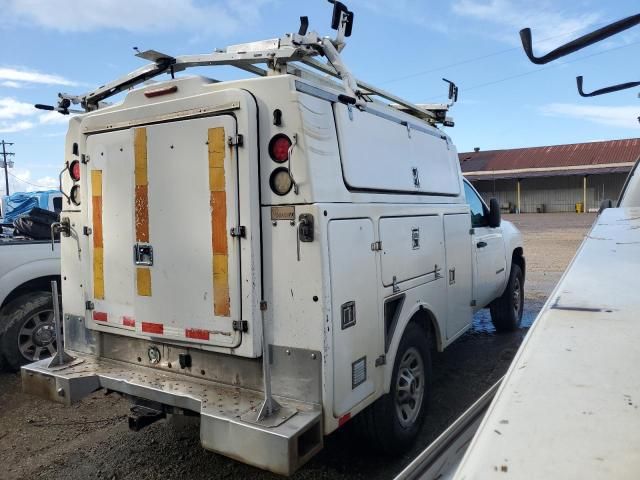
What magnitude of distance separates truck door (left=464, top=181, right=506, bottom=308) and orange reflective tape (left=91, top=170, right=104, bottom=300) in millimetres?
3535

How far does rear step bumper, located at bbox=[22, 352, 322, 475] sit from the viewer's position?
2510 mm

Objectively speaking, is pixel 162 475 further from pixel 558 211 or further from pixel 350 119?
pixel 558 211

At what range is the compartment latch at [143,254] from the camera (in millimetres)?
3358

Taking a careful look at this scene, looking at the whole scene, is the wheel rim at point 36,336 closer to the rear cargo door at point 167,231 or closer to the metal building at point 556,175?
the rear cargo door at point 167,231

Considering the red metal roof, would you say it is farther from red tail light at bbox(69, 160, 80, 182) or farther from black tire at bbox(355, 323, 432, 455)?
red tail light at bbox(69, 160, 80, 182)

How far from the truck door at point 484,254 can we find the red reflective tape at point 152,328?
326cm

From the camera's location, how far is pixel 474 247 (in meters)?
5.29

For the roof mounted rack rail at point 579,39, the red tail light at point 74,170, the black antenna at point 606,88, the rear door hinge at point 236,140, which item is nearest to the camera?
the roof mounted rack rail at point 579,39

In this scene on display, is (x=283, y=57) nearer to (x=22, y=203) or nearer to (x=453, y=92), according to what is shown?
(x=453, y=92)

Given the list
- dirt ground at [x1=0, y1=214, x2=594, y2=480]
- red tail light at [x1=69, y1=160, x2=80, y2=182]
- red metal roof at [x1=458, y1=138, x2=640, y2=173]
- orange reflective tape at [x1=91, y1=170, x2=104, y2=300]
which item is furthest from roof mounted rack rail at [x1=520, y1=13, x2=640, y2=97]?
red metal roof at [x1=458, y1=138, x2=640, y2=173]

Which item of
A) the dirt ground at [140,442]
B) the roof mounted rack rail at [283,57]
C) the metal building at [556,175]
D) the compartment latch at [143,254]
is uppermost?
the metal building at [556,175]

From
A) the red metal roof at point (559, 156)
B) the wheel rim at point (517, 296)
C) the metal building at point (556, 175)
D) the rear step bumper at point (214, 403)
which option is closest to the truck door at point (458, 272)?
the wheel rim at point (517, 296)

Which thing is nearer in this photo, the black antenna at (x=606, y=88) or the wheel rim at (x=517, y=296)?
the black antenna at (x=606, y=88)

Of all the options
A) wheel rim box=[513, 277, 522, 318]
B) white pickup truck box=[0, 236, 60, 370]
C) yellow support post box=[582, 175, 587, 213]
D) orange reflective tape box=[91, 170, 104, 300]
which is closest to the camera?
orange reflective tape box=[91, 170, 104, 300]
